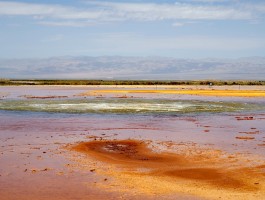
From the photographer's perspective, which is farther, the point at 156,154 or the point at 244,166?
the point at 156,154

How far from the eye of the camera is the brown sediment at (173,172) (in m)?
11.7

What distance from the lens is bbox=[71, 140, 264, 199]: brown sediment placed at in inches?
461

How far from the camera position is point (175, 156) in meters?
15.9

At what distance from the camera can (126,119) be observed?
27672 millimetres

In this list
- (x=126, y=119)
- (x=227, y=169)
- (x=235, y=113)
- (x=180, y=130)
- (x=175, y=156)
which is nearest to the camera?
(x=227, y=169)

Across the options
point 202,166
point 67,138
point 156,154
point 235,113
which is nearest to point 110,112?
point 235,113

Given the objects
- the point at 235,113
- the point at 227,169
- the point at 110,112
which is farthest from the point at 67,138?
the point at 235,113

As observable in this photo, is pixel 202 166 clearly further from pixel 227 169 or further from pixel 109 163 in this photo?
pixel 109 163

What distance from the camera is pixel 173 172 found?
13.6 m

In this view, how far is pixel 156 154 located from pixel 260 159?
366 centimetres

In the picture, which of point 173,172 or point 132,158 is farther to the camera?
point 132,158

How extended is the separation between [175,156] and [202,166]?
5.87 feet

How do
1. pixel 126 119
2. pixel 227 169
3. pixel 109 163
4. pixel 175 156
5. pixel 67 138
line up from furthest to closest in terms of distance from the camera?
pixel 126 119 < pixel 67 138 < pixel 175 156 < pixel 109 163 < pixel 227 169

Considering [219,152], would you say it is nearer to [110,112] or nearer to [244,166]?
[244,166]
